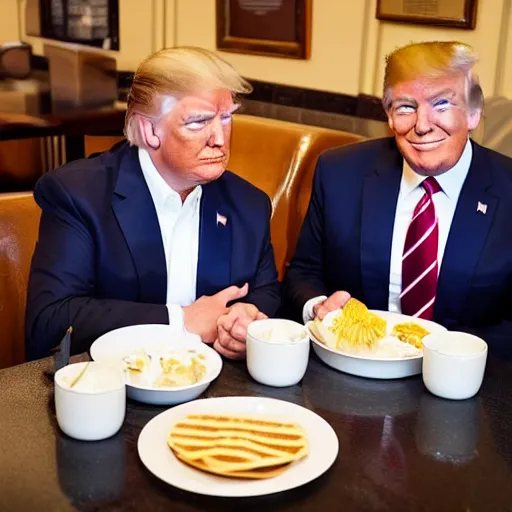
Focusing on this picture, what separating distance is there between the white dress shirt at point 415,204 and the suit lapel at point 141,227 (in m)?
0.62

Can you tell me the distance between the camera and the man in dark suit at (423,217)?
6.53 ft

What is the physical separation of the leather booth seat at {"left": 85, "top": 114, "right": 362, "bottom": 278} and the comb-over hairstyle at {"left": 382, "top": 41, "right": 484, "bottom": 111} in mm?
937

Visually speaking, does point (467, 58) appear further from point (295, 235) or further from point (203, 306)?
point (295, 235)

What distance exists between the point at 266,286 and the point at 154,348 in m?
0.52

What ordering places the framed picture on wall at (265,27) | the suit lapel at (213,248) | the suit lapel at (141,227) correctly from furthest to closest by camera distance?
1. the framed picture on wall at (265,27)
2. the suit lapel at (213,248)
3. the suit lapel at (141,227)

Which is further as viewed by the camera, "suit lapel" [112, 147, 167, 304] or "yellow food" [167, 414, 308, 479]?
"suit lapel" [112, 147, 167, 304]

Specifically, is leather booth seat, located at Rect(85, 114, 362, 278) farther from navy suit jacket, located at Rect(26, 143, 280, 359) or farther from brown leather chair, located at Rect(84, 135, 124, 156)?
brown leather chair, located at Rect(84, 135, 124, 156)

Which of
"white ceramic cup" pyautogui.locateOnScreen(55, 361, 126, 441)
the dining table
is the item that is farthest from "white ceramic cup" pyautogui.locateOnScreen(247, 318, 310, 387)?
"white ceramic cup" pyautogui.locateOnScreen(55, 361, 126, 441)

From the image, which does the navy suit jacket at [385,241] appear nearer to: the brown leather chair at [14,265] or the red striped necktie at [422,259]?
the red striped necktie at [422,259]

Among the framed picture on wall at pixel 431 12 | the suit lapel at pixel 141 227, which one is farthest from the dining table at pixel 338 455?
the framed picture on wall at pixel 431 12

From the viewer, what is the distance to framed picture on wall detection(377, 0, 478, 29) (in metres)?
2.93

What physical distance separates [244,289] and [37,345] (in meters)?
0.47

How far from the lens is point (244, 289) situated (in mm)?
1878

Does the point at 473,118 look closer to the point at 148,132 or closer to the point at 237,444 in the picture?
the point at 148,132
